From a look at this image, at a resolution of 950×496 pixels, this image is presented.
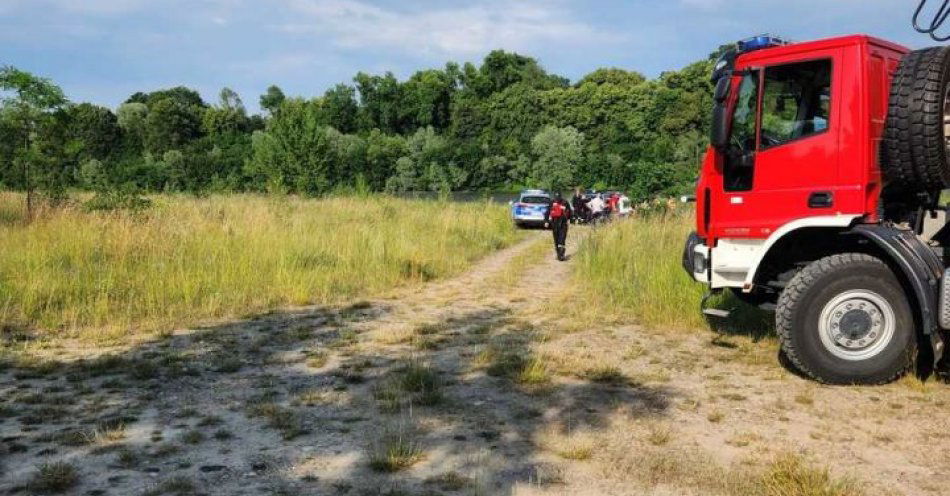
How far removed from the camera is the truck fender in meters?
5.21

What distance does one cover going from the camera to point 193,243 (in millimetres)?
11508

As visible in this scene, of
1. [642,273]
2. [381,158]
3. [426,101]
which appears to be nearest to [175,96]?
[426,101]

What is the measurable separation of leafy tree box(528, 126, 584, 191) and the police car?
25024mm

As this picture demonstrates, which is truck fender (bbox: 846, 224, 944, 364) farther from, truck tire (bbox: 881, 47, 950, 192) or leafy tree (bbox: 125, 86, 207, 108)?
leafy tree (bbox: 125, 86, 207, 108)

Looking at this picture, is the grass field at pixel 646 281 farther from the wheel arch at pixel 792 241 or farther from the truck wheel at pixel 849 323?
the truck wheel at pixel 849 323

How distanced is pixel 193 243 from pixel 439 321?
517 centimetres

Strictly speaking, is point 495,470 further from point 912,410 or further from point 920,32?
point 920,32

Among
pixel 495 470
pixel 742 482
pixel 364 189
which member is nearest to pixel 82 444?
pixel 495 470

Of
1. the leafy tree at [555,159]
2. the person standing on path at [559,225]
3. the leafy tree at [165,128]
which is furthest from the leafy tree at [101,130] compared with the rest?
the person standing on path at [559,225]

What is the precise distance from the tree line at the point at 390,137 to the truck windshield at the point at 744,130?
12.5 metres

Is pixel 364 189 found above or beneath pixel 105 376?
above

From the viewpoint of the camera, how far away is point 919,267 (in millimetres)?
5277

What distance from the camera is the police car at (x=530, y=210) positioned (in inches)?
1073

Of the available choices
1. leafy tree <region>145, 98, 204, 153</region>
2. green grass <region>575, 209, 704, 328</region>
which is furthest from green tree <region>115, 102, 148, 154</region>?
green grass <region>575, 209, 704, 328</region>
